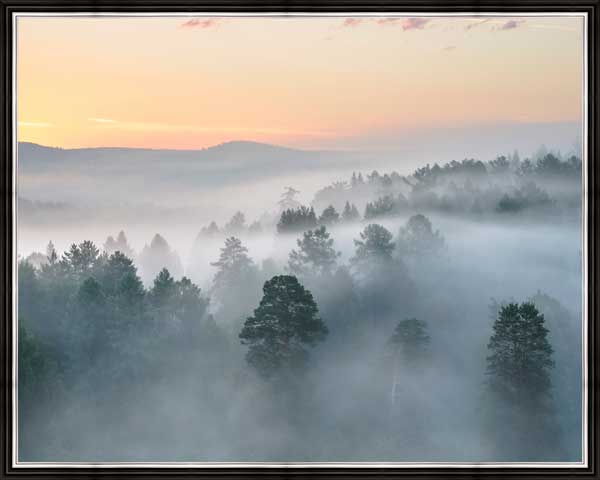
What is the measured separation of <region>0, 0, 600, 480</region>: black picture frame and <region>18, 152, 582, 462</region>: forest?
0.13 m

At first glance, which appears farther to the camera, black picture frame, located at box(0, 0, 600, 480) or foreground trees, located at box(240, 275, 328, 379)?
foreground trees, located at box(240, 275, 328, 379)

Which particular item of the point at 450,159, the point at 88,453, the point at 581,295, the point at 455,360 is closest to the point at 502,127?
the point at 450,159

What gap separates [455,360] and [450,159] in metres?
1.73

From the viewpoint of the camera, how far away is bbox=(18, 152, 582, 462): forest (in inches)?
235

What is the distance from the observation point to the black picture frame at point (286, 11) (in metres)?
5.75

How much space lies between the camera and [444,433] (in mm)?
5930

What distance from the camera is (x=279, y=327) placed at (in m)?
6.21

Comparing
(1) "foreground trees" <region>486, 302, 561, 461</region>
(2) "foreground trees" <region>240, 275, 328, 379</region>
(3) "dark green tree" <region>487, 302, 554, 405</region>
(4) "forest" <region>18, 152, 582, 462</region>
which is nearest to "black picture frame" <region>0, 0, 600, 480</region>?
(4) "forest" <region>18, 152, 582, 462</region>

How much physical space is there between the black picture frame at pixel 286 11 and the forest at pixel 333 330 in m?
0.13

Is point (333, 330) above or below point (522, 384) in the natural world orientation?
above

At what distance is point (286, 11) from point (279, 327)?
Result: 267 centimetres

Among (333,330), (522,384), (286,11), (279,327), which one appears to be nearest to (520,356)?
(522,384)

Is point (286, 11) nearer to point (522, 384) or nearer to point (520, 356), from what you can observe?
point (520, 356)

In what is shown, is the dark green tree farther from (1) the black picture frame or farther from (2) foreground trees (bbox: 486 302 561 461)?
(1) the black picture frame
